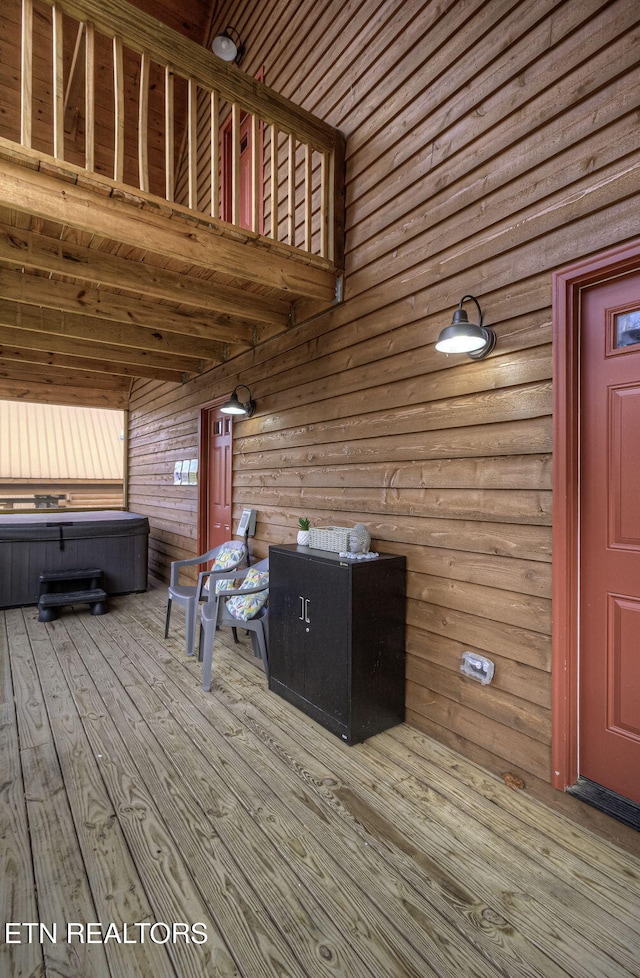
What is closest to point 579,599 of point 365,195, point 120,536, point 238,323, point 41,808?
point 41,808

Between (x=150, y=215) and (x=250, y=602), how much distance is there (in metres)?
2.36

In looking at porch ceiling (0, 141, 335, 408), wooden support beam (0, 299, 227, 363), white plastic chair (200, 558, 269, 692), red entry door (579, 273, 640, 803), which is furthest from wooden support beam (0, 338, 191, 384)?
red entry door (579, 273, 640, 803)

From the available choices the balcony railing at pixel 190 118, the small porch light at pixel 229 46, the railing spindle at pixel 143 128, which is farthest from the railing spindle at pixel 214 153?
the small porch light at pixel 229 46

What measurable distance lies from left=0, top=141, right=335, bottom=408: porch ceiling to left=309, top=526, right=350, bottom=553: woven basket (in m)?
1.50

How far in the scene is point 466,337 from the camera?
2.02m

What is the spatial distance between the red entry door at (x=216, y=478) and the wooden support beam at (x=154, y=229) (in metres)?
2.08

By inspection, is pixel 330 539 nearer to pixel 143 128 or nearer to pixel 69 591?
pixel 143 128

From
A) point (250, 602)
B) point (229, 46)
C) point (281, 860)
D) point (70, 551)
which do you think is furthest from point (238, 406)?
point (229, 46)

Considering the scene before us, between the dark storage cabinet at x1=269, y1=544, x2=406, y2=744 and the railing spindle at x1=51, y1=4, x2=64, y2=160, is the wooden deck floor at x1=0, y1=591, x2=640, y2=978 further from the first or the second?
the railing spindle at x1=51, y1=4, x2=64, y2=160

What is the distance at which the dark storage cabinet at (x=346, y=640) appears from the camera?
7.69 ft

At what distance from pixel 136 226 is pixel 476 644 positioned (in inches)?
104

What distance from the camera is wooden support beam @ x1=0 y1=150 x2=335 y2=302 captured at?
2.13 m

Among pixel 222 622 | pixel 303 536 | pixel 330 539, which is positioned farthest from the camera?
pixel 222 622

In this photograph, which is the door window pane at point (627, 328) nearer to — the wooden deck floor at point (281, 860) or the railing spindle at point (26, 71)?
the wooden deck floor at point (281, 860)
